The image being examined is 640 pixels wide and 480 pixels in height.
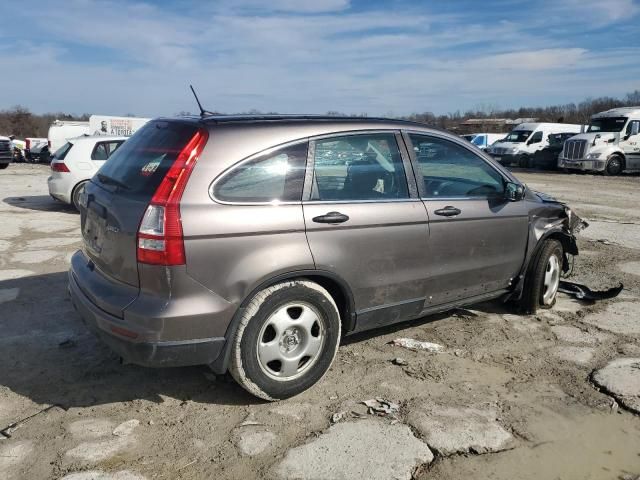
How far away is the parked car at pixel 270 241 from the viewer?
300cm

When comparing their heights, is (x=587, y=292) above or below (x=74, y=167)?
below

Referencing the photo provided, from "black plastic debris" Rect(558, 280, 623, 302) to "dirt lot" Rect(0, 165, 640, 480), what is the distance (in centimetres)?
38

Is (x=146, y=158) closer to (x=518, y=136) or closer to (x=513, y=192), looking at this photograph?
(x=513, y=192)

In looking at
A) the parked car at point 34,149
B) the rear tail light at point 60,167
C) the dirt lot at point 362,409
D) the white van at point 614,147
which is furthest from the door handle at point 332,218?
the parked car at point 34,149

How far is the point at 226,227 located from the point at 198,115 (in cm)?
111

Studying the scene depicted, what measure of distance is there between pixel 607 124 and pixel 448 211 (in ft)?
77.5

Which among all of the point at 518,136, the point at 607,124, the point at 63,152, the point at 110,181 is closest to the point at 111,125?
the point at 518,136

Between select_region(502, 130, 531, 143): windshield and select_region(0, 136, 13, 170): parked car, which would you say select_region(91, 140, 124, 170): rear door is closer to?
select_region(0, 136, 13, 170): parked car

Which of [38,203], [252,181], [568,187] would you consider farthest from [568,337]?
[568,187]

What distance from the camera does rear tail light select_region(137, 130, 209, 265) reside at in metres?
2.94

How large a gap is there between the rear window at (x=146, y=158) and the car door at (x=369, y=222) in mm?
834

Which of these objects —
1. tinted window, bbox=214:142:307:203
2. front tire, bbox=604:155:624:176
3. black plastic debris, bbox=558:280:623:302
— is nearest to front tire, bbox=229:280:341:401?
tinted window, bbox=214:142:307:203

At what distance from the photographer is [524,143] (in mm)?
27516

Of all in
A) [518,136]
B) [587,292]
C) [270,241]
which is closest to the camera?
[270,241]
